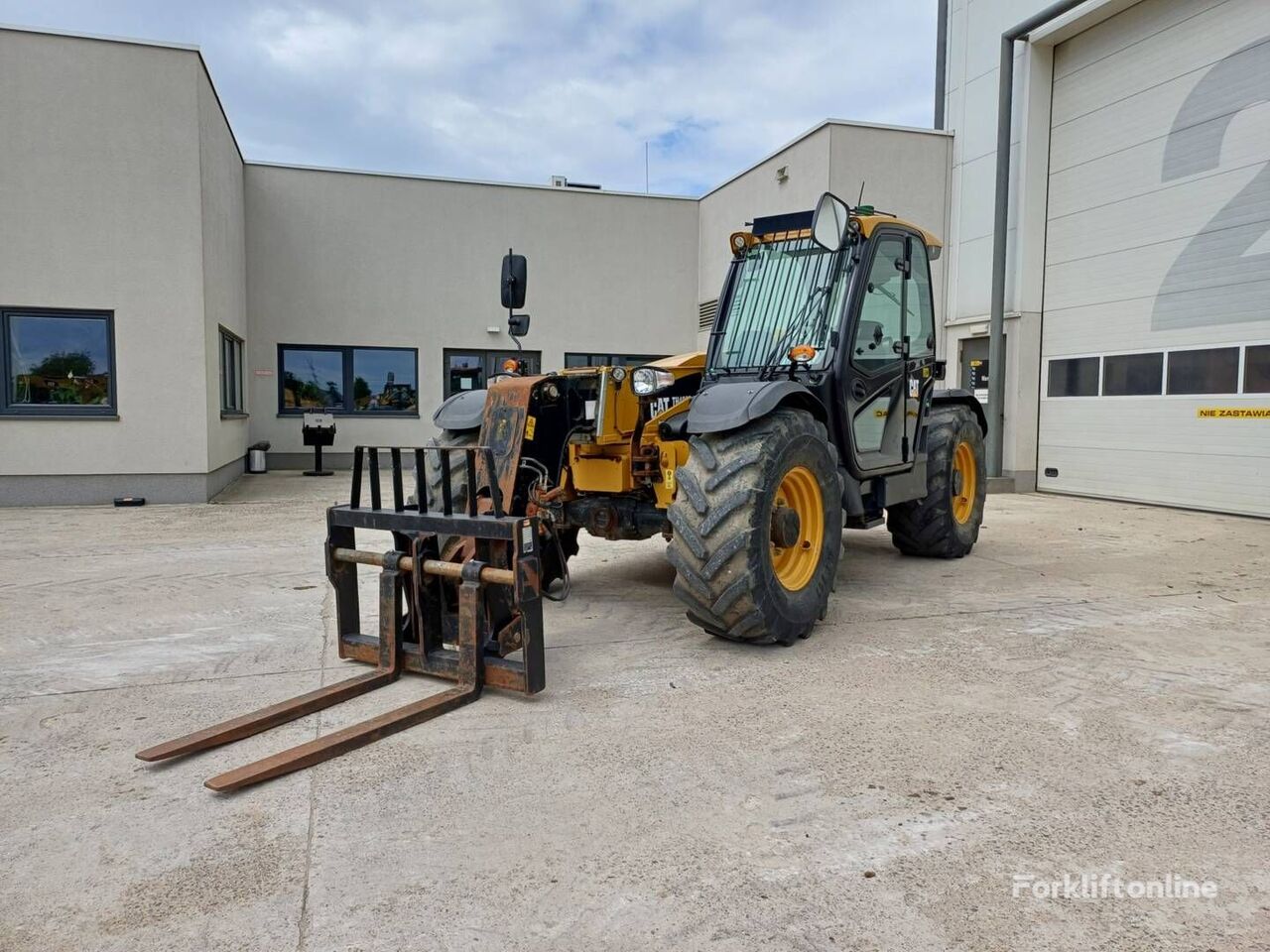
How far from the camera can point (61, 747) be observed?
3.28 meters

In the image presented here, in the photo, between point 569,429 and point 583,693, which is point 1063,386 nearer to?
point 569,429

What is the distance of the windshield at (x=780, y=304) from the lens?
5406 mm

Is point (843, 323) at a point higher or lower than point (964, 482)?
higher

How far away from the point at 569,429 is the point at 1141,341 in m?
9.02

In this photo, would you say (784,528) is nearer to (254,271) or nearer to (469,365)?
(469,365)

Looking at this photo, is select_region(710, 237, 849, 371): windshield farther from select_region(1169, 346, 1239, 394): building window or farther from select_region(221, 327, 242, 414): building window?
select_region(221, 327, 242, 414): building window

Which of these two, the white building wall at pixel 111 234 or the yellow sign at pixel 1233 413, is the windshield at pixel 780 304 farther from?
the white building wall at pixel 111 234

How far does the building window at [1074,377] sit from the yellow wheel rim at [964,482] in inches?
211

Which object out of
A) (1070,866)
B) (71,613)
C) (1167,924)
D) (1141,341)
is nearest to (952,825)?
(1070,866)

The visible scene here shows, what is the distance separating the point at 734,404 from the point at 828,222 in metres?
1.26

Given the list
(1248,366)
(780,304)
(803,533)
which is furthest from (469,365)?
(803,533)

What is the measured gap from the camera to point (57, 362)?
34.7 feet

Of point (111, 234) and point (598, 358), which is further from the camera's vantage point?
point (598, 358)

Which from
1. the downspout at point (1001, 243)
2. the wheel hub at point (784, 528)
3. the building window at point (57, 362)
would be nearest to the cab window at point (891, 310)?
the wheel hub at point (784, 528)
